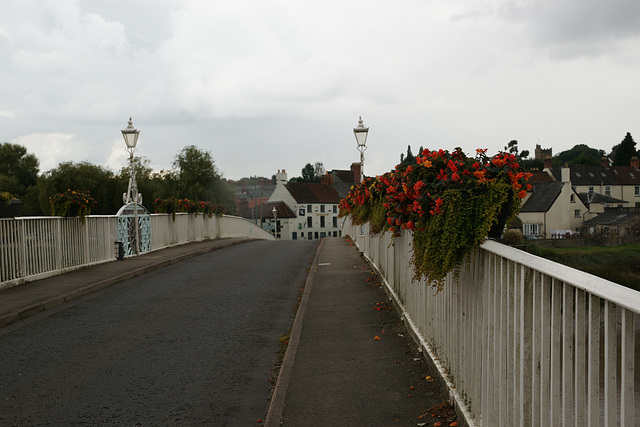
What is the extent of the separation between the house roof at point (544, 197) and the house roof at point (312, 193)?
32556 millimetres

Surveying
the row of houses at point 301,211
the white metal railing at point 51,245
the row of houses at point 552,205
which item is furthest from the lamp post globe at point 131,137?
the row of houses at point 301,211

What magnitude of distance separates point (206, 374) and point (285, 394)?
4.47 feet

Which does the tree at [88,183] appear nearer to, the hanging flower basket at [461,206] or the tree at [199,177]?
the tree at [199,177]

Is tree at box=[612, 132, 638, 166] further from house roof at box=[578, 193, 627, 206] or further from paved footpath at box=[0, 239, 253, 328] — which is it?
paved footpath at box=[0, 239, 253, 328]

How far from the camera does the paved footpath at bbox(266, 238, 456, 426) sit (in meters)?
5.12

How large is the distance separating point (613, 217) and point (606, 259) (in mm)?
12892

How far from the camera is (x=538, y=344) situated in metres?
3.06

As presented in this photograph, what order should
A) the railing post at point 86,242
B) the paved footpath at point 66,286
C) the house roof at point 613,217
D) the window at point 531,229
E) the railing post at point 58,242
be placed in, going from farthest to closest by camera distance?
1. the window at point 531,229
2. the house roof at point 613,217
3. the railing post at point 86,242
4. the railing post at point 58,242
5. the paved footpath at point 66,286

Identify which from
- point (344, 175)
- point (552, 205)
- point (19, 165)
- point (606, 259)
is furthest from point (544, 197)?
point (19, 165)

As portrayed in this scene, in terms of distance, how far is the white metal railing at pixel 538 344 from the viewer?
230 cm

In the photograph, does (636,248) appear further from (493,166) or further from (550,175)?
(493,166)

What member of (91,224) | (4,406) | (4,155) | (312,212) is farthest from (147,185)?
(4,406)

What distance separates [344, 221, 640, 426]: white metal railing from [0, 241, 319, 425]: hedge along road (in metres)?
2.05

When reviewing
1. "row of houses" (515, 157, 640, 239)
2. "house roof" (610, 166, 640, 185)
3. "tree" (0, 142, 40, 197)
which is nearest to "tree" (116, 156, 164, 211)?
"tree" (0, 142, 40, 197)
